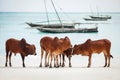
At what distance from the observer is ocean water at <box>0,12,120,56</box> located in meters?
3.13

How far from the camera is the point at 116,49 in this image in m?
3.12

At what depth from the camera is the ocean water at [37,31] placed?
3127 millimetres

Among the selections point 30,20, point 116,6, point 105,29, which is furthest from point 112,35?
point 30,20

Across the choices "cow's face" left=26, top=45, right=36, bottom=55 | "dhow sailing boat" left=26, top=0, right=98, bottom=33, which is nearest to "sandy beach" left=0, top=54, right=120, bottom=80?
"cow's face" left=26, top=45, right=36, bottom=55

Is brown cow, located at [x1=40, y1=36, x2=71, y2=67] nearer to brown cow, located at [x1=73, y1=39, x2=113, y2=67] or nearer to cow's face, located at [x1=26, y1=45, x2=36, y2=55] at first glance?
cow's face, located at [x1=26, y1=45, x2=36, y2=55]

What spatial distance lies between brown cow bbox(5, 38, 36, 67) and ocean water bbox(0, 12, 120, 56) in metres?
0.03

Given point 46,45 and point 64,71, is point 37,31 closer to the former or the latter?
point 46,45

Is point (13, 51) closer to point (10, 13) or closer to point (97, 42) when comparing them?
point (10, 13)

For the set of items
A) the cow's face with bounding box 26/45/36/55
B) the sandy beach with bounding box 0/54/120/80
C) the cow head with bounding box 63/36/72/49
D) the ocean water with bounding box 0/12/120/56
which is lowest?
the sandy beach with bounding box 0/54/120/80

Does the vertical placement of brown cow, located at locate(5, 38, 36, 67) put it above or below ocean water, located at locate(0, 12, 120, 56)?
below

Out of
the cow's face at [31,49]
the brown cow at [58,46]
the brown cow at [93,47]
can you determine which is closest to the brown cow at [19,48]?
the cow's face at [31,49]

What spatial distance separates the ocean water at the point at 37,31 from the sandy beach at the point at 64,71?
119 mm

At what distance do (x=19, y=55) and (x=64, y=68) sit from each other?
430mm

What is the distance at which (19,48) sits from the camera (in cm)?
317
